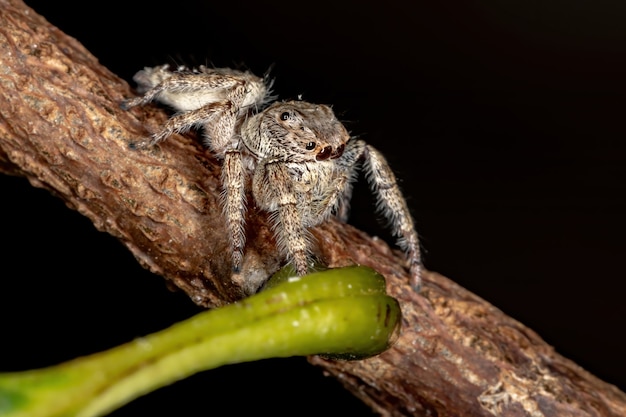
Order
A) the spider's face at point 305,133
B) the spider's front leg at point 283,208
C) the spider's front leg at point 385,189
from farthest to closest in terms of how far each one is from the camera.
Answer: the spider's front leg at point 385,189 → the spider's face at point 305,133 → the spider's front leg at point 283,208

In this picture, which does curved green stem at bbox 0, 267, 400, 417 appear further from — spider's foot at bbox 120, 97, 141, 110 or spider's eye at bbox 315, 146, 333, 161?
spider's foot at bbox 120, 97, 141, 110

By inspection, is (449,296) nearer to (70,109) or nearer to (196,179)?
(196,179)

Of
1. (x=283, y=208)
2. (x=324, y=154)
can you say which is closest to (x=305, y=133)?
(x=324, y=154)

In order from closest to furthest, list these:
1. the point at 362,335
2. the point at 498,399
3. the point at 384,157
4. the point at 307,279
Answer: the point at 307,279 < the point at 362,335 < the point at 498,399 < the point at 384,157

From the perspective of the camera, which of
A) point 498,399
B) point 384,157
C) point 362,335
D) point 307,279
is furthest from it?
point 384,157

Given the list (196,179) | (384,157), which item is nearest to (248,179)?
(196,179)

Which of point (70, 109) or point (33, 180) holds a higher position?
point (70, 109)

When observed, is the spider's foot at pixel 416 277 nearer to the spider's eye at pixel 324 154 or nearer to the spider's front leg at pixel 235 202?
the spider's eye at pixel 324 154

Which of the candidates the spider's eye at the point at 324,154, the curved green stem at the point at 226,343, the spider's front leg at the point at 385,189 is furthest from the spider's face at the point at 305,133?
the curved green stem at the point at 226,343
